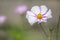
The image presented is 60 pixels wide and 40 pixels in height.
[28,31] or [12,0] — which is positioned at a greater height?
[12,0]

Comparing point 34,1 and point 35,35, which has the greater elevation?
point 34,1

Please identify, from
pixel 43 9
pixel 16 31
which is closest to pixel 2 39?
pixel 16 31

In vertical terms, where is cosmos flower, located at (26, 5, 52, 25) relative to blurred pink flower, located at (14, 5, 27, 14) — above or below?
below

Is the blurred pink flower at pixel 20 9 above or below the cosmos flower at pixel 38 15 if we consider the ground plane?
above

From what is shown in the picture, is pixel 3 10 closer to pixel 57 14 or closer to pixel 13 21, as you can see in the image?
pixel 13 21

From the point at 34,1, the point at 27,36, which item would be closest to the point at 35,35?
the point at 27,36

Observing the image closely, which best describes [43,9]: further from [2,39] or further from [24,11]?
[2,39]
